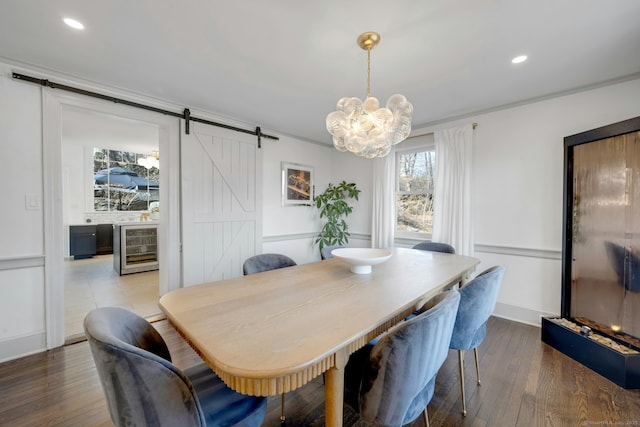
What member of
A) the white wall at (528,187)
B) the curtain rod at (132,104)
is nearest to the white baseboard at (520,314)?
the white wall at (528,187)

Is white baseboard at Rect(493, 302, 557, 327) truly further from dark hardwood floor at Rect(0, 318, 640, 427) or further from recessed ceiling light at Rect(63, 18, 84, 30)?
recessed ceiling light at Rect(63, 18, 84, 30)

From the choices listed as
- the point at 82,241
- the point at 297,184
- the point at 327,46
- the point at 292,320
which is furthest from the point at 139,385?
the point at 82,241

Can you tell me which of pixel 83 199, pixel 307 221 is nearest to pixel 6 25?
pixel 307 221

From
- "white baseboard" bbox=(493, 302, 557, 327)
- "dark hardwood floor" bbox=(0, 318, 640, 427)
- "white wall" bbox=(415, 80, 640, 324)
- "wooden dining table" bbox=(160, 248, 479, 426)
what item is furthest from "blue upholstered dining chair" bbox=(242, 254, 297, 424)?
"white baseboard" bbox=(493, 302, 557, 327)

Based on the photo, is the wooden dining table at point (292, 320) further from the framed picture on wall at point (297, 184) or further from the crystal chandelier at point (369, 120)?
the framed picture on wall at point (297, 184)

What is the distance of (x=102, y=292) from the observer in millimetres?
3646

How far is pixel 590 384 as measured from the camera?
1.84 m

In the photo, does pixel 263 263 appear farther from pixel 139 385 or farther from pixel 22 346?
pixel 22 346

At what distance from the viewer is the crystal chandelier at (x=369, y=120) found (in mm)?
1822

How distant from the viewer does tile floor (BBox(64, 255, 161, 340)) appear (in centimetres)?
294

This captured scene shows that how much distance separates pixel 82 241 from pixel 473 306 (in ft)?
24.7

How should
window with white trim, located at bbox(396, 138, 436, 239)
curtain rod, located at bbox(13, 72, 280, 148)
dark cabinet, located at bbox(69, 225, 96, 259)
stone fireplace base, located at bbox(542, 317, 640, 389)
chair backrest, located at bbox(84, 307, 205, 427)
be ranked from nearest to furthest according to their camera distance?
chair backrest, located at bbox(84, 307, 205, 427), stone fireplace base, located at bbox(542, 317, 640, 389), curtain rod, located at bbox(13, 72, 280, 148), window with white trim, located at bbox(396, 138, 436, 239), dark cabinet, located at bbox(69, 225, 96, 259)

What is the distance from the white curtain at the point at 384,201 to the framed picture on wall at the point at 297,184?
3.63 feet

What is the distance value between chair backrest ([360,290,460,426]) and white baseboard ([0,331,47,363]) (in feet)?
9.22
